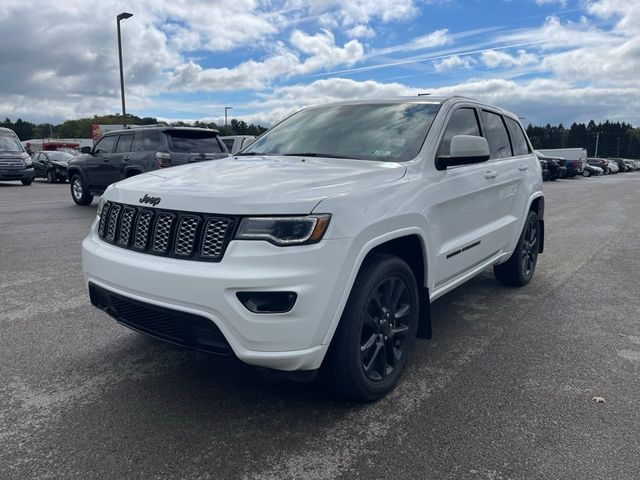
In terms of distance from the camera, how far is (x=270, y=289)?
242 centimetres

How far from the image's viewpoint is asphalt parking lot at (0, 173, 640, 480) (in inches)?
96.2

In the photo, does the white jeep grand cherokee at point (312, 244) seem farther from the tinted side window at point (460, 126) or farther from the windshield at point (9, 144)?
the windshield at point (9, 144)

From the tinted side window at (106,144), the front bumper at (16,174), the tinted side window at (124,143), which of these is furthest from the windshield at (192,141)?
the front bumper at (16,174)

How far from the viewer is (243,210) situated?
2.52m

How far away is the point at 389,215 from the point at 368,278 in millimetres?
381

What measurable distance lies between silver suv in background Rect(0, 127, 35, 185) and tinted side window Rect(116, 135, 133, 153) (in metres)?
9.97

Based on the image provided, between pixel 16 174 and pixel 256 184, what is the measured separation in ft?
64.8

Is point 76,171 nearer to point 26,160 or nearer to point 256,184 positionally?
point 26,160

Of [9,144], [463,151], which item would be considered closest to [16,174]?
[9,144]

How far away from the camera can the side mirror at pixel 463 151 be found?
3.39 m

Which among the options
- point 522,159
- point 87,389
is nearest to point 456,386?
point 87,389

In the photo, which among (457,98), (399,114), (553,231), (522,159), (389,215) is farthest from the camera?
(553,231)

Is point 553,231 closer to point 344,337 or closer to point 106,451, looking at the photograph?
point 344,337

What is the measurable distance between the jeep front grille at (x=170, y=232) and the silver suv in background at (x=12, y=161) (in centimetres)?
1873
